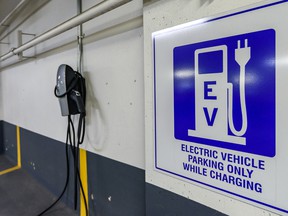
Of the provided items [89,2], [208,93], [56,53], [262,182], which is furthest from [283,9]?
[56,53]

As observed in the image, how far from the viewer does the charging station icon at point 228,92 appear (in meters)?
0.80

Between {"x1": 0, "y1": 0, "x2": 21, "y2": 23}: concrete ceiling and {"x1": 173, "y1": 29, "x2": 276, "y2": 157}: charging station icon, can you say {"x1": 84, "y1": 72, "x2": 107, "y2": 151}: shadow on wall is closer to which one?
{"x1": 173, "y1": 29, "x2": 276, "y2": 157}: charging station icon

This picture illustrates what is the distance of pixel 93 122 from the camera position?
1883mm

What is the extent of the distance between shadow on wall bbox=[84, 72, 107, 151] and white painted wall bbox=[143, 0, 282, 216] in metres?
0.62

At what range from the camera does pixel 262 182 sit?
812 millimetres

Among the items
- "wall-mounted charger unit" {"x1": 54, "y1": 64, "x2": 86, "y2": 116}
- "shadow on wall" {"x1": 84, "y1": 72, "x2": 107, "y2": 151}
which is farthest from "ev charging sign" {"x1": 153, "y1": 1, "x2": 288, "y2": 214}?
"wall-mounted charger unit" {"x1": 54, "y1": 64, "x2": 86, "y2": 116}

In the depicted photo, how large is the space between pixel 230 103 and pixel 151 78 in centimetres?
44

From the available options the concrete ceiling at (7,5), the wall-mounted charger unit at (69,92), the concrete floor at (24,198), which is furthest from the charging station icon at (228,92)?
the concrete ceiling at (7,5)

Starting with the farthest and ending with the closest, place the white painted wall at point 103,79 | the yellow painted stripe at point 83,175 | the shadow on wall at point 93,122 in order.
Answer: the yellow painted stripe at point 83,175
the shadow on wall at point 93,122
the white painted wall at point 103,79

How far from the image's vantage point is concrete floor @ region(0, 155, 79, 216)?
2268mm

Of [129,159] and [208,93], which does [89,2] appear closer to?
[129,159]

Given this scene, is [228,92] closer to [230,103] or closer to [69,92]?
[230,103]

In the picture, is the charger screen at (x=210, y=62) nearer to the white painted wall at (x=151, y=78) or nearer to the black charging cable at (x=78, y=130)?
the white painted wall at (x=151, y=78)

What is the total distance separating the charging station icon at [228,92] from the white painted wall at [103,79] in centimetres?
43
